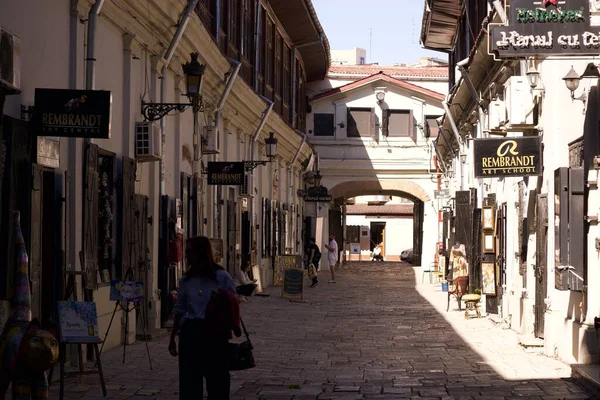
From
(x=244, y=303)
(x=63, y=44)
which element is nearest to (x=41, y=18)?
(x=63, y=44)

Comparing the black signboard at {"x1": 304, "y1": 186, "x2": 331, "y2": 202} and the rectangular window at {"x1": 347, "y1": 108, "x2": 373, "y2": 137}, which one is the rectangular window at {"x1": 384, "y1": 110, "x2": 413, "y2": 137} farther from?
the black signboard at {"x1": 304, "y1": 186, "x2": 331, "y2": 202}

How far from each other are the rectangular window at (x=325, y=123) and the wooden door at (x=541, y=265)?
3144 cm

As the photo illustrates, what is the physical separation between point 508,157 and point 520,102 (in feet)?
2.82

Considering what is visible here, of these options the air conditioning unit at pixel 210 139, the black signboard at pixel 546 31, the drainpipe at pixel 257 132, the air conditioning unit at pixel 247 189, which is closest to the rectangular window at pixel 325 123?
the drainpipe at pixel 257 132

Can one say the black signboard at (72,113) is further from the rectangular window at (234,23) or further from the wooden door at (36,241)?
the rectangular window at (234,23)

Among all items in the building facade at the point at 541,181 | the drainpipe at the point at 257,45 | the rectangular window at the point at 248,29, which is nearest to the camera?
the building facade at the point at 541,181

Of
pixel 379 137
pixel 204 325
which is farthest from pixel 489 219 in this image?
pixel 379 137

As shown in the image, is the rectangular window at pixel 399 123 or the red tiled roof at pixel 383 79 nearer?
the red tiled roof at pixel 383 79

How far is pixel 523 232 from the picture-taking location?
61.7 feet

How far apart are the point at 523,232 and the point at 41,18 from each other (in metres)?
9.11

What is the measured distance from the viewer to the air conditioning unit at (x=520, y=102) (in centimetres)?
1719

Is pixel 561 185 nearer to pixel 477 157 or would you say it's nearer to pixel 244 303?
pixel 477 157

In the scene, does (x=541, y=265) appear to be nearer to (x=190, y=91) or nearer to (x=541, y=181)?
(x=541, y=181)

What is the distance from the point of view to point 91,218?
14477 millimetres
